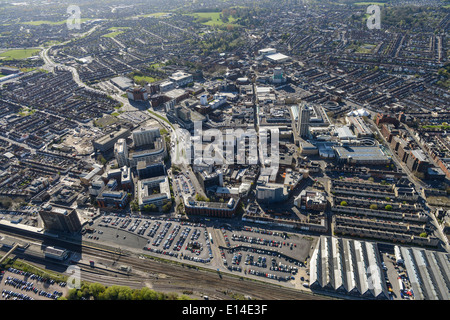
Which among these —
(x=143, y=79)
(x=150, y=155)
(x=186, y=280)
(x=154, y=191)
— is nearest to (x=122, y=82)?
(x=143, y=79)

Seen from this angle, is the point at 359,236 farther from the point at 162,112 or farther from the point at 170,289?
the point at 162,112

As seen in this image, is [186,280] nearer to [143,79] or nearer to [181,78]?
[181,78]

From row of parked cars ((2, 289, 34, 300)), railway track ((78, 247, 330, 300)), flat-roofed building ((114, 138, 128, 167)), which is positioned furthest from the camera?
flat-roofed building ((114, 138, 128, 167))

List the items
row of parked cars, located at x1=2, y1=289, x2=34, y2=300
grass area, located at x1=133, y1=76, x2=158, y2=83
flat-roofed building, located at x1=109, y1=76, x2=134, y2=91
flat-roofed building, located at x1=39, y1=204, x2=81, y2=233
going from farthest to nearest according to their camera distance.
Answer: grass area, located at x1=133, y1=76, x2=158, y2=83
flat-roofed building, located at x1=109, y1=76, x2=134, y2=91
flat-roofed building, located at x1=39, y1=204, x2=81, y2=233
row of parked cars, located at x1=2, y1=289, x2=34, y2=300

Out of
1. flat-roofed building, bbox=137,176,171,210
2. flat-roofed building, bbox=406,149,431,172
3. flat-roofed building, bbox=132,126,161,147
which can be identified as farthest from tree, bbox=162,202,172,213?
flat-roofed building, bbox=406,149,431,172

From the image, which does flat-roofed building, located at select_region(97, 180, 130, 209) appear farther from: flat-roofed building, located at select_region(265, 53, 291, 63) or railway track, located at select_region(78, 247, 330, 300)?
flat-roofed building, located at select_region(265, 53, 291, 63)

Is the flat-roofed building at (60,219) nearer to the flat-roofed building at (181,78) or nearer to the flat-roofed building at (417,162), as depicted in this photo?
the flat-roofed building at (417,162)

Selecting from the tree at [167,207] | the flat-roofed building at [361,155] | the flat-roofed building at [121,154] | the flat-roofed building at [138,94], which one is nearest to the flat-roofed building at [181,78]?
the flat-roofed building at [138,94]
